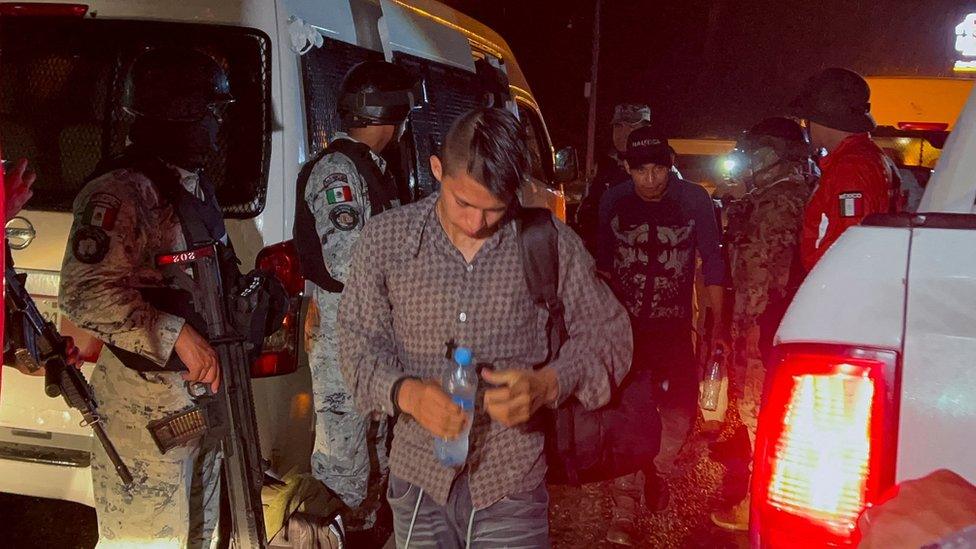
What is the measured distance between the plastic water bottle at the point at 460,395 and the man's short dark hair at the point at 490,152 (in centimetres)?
42

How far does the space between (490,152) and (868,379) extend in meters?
1.00

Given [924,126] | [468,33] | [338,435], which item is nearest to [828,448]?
[338,435]

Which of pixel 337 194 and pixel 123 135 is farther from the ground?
pixel 123 135

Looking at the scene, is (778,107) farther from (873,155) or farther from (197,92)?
(197,92)

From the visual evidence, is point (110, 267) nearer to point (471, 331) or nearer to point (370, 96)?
point (471, 331)

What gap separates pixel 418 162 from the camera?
4.71 meters

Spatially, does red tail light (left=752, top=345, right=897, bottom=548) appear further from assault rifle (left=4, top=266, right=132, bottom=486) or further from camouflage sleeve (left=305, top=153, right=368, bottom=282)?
camouflage sleeve (left=305, top=153, right=368, bottom=282)

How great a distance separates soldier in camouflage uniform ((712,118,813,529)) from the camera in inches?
165

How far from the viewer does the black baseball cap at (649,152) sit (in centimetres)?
387

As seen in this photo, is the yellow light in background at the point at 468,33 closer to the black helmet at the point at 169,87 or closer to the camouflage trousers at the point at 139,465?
the black helmet at the point at 169,87

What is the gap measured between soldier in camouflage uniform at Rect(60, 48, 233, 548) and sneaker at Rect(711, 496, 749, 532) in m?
2.80

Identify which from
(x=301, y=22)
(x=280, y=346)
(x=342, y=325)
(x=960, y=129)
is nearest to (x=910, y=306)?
(x=960, y=129)

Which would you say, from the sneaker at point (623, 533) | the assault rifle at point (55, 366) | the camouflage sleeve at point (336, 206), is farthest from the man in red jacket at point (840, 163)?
the assault rifle at point (55, 366)

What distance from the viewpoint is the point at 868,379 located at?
1488 mm
